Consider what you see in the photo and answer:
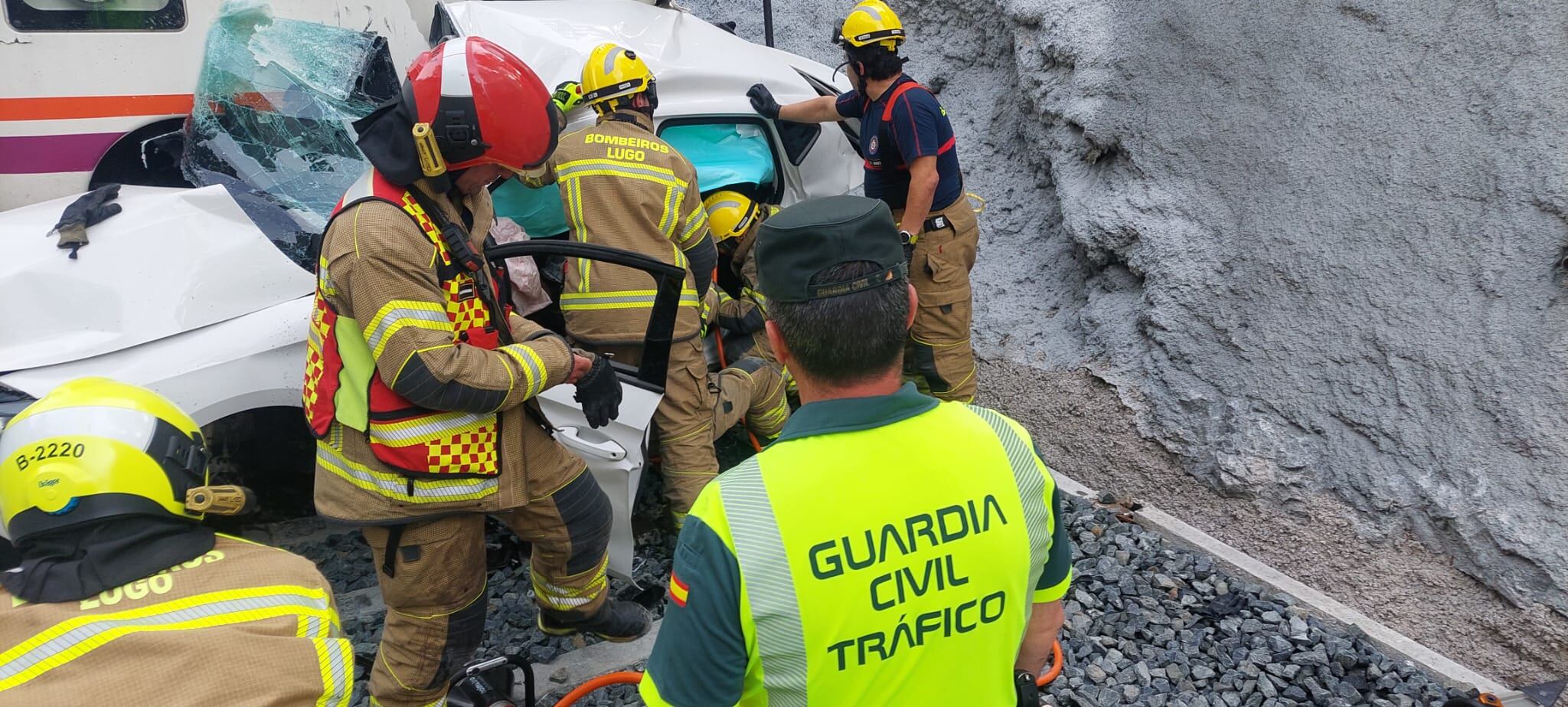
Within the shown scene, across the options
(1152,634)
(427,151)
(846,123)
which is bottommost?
(1152,634)

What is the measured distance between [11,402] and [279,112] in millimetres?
1569

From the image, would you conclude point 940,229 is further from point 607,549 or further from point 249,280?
point 249,280

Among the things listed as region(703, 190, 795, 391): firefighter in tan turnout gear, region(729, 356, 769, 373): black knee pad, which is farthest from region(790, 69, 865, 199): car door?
region(729, 356, 769, 373): black knee pad

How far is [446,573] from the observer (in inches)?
102

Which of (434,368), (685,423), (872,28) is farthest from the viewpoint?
(872,28)

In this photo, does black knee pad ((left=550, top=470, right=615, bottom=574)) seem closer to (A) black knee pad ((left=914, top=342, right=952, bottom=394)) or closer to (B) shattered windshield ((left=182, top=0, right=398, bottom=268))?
(B) shattered windshield ((left=182, top=0, right=398, bottom=268))

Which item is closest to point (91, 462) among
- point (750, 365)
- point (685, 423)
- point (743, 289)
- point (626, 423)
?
point (626, 423)

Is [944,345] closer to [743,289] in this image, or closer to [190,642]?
[743,289]

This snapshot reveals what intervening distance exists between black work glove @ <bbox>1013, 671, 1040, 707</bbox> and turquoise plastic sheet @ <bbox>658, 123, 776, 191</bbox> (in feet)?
10.6

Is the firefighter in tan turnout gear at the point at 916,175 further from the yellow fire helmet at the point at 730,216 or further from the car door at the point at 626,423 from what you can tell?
the car door at the point at 626,423

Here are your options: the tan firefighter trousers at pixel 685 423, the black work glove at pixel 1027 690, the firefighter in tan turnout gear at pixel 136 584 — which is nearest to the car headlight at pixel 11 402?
the firefighter in tan turnout gear at pixel 136 584

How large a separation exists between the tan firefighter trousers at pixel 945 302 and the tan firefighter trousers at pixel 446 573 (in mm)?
2181

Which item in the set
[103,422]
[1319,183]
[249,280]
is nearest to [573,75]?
[249,280]

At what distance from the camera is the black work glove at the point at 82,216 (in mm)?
2963
